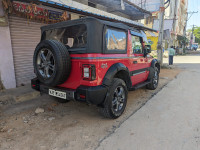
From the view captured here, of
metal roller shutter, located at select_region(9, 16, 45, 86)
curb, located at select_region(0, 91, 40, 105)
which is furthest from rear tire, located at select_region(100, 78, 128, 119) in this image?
metal roller shutter, located at select_region(9, 16, 45, 86)

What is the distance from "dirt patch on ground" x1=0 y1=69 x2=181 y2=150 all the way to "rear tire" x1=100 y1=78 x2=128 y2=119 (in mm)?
164

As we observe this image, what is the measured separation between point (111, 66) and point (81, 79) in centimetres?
68

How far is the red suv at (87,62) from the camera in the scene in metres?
2.48

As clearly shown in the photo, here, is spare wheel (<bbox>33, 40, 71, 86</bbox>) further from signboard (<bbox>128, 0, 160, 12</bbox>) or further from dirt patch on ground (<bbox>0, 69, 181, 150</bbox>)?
signboard (<bbox>128, 0, 160, 12</bbox>)

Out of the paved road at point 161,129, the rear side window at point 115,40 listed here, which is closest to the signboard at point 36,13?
the rear side window at point 115,40

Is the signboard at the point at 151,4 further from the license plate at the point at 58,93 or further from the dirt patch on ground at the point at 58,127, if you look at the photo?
the license plate at the point at 58,93

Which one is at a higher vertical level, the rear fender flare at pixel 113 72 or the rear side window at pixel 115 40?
the rear side window at pixel 115 40

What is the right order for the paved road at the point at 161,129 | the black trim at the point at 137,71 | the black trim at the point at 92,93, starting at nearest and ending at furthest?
the paved road at the point at 161,129, the black trim at the point at 92,93, the black trim at the point at 137,71

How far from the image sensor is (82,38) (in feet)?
9.13

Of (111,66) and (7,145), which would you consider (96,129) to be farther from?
(7,145)

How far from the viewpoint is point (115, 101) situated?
304cm

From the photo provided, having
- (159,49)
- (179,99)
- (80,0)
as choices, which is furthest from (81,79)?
(159,49)

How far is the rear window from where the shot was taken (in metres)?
2.75

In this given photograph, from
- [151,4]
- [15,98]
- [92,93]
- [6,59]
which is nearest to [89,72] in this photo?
[92,93]
